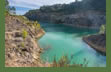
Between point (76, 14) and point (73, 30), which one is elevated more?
point (76, 14)

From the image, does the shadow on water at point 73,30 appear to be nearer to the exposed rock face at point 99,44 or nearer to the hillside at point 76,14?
the hillside at point 76,14

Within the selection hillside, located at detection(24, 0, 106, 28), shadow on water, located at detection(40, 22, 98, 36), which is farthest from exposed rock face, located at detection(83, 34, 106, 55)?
hillside, located at detection(24, 0, 106, 28)

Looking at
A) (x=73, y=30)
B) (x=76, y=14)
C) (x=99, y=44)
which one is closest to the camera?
(x=99, y=44)

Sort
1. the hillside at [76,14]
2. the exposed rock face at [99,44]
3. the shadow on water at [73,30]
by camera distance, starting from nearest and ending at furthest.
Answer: the exposed rock face at [99,44] < the shadow on water at [73,30] < the hillside at [76,14]

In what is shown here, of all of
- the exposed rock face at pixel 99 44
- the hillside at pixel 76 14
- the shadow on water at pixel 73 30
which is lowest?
Answer: the exposed rock face at pixel 99 44

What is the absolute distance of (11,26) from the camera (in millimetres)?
19344

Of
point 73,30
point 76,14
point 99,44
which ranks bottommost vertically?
point 99,44

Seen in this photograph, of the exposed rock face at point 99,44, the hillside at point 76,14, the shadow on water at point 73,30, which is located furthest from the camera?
the hillside at point 76,14

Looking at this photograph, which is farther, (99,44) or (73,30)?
(73,30)

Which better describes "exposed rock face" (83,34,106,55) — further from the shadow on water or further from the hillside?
the hillside

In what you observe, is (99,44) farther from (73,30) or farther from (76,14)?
(76,14)

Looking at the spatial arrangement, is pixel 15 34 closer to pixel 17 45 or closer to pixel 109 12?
pixel 17 45

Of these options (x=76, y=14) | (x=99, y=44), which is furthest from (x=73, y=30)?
(x=99, y=44)

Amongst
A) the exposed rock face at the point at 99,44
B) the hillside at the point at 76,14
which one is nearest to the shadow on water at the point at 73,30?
the hillside at the point at 76,14
